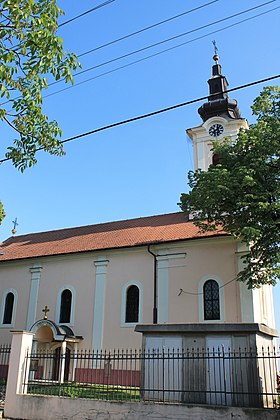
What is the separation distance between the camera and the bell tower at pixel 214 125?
70.6 feet

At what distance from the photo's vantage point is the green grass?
980cm

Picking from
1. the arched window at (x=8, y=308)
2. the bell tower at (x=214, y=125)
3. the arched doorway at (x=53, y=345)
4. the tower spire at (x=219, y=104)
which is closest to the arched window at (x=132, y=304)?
the arched doorway at (x=53, y=345)

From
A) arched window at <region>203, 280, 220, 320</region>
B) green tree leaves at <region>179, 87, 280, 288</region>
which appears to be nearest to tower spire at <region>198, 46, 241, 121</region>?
green tree leaves at <region>179, 87, 280, 288</region>

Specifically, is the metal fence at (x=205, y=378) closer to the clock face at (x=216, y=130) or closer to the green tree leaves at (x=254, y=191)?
the green tree leaves at (x=254, y=191)

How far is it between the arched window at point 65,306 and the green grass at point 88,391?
7717 millimetres

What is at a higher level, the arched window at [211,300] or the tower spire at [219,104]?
the tower spire at [219,104]

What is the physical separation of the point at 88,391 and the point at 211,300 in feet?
22.5

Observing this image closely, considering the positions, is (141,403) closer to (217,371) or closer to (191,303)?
(217,371)

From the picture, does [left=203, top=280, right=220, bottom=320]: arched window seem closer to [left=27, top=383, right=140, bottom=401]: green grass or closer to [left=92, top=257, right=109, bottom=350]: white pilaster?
[left=92, top=257, right=109, bottom=350]: white pilaster

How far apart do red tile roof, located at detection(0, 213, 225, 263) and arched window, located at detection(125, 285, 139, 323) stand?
2.01m

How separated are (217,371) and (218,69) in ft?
63.8

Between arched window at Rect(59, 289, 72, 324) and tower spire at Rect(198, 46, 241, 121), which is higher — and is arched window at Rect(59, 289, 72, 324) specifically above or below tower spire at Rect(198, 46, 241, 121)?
below

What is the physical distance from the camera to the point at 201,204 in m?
13.6

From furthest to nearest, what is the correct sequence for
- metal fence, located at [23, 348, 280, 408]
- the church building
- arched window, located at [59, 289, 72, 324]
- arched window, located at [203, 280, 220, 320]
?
arched window, located at [59, 289, 72, 324], the church building, arched window, located at [203, 280, 220, 320], metal fence, located at [23, 348, 280, 408]
